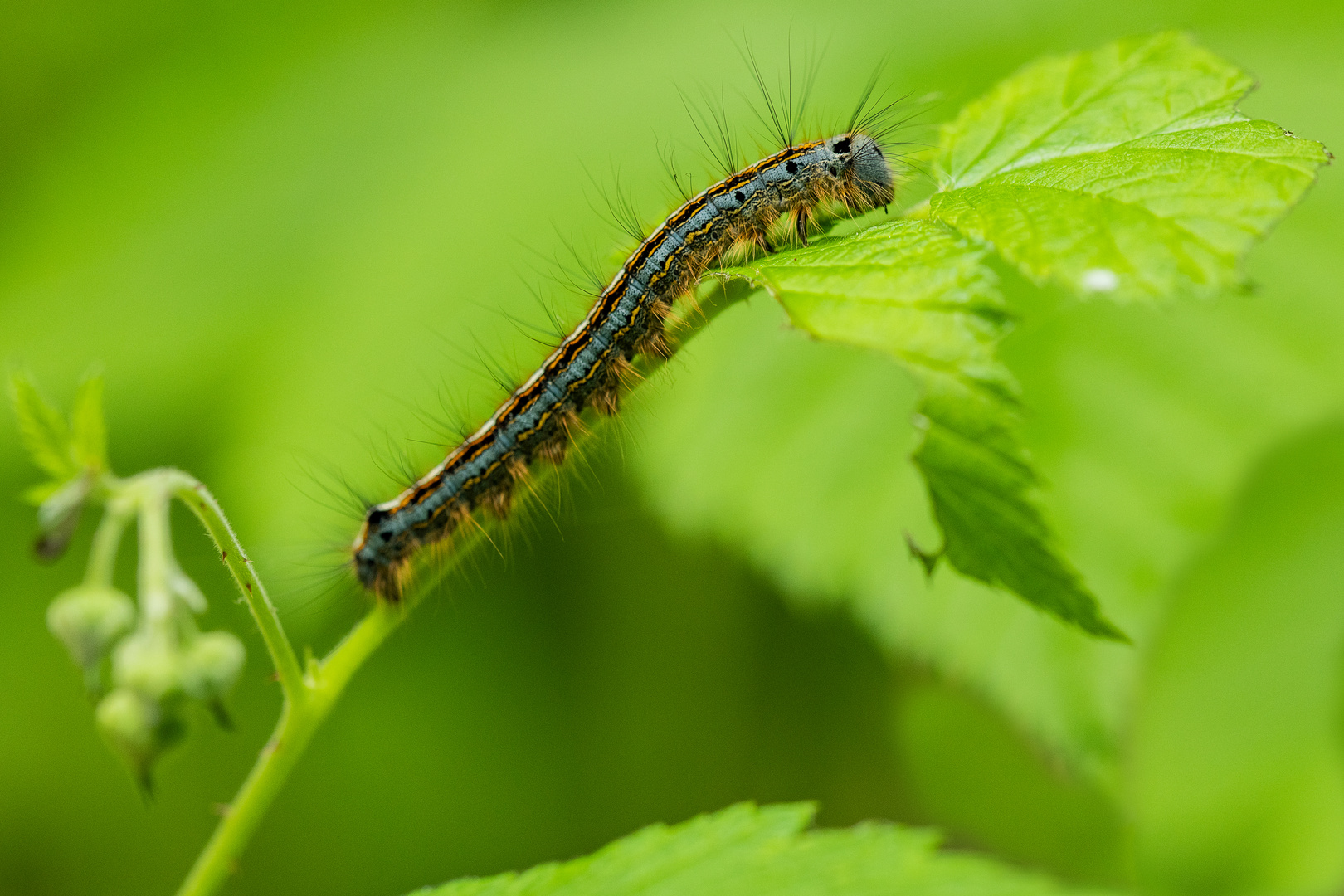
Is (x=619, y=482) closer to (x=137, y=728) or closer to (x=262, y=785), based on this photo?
(x=262, y=785)

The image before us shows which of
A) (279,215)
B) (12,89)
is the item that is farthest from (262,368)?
(12,89)

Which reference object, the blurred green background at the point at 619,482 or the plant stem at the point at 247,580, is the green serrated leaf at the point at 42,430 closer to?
the plant stem at the point at 247,580

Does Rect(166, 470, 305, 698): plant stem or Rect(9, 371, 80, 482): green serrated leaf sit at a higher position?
Rect(9, 371, 80, 482): green serrated leaf

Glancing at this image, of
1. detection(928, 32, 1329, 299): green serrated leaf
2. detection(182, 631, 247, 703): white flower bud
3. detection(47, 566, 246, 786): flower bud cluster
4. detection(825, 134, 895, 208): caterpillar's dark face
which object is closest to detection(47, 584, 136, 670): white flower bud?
detection(47, 566, 246, 786): flower bud cluster

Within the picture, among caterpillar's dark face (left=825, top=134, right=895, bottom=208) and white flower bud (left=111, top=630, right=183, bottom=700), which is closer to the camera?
white flower bud (left=111, top=630, right=183, bottom=700)

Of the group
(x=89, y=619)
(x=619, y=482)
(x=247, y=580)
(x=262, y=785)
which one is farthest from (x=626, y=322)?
(x=619, y=482)

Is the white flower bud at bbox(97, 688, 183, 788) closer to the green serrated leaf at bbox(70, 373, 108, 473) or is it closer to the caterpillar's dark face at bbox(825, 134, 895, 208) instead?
the green serrated leaf at bbox(70, 373, 108, 473)
